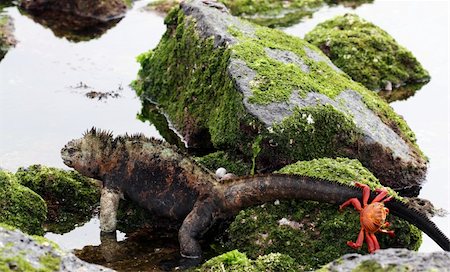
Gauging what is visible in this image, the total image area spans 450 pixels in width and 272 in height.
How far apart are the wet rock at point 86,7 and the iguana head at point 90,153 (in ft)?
26.3

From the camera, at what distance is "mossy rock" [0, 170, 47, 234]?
7.79 metres

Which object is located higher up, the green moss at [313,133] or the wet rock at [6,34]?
the wet rock at [6,34]

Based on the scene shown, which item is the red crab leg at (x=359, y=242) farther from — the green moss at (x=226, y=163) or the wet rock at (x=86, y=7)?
→ the wet rock at (x=86, y=7)

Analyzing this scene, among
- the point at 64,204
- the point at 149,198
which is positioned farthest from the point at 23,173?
the point at 149,198

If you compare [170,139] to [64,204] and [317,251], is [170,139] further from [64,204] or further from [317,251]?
[317,251]

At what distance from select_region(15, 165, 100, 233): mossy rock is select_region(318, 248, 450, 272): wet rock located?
390 centimetres

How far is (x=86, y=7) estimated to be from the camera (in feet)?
53.8

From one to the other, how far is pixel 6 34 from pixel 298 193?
347 inches

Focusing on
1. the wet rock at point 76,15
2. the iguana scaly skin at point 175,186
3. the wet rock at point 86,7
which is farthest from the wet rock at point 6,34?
the iguana scaly skin at point 175,186

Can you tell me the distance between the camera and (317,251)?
24.2ft

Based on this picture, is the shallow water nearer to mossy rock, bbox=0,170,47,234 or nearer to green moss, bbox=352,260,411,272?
mossy rock, bbox=0,170,47,234

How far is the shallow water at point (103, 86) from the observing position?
10258 millimetres

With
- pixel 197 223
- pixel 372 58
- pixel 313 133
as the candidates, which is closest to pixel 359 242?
pixel 197 223

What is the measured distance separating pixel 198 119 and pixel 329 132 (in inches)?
75.0
